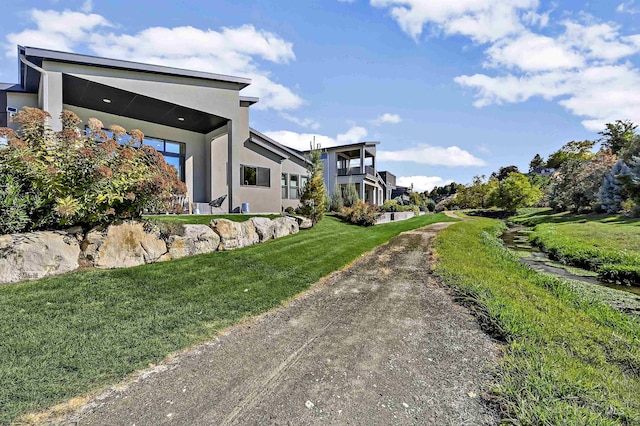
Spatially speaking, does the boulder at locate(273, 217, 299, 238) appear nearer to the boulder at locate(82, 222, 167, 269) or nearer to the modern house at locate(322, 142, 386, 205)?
the boulder at locate(82, 222, 167, 269)

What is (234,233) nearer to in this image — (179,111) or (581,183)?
(179,111)

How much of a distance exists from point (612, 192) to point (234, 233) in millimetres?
29653

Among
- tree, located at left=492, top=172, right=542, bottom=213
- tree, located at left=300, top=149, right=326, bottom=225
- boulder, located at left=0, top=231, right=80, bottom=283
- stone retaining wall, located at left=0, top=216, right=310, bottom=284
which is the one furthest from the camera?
tree, located at left=492, top=172, right=542, bottom=213

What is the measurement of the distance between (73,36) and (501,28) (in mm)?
15280

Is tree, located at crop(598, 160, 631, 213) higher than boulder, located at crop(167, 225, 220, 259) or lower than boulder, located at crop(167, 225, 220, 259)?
higher

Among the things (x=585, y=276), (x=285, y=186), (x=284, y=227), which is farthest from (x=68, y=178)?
(x=585, y=276)

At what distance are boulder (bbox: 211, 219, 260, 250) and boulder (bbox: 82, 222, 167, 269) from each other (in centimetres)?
167

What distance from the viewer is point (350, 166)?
29.3 meters

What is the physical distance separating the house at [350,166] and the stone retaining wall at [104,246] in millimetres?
17740

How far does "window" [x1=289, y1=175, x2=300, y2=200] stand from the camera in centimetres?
1889

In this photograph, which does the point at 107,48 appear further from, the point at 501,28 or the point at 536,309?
the point at 536,309

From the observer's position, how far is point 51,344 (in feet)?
10.6

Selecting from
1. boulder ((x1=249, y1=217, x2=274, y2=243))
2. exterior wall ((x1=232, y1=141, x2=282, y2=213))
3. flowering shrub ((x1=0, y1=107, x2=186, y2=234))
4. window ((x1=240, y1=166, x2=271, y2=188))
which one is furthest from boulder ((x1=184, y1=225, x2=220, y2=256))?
window ((x1=240, y1=166, x2=271, y2=188))

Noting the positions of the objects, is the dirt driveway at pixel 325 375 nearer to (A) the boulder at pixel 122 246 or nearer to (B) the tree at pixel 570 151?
(A) the boulder at pixel 122 246
